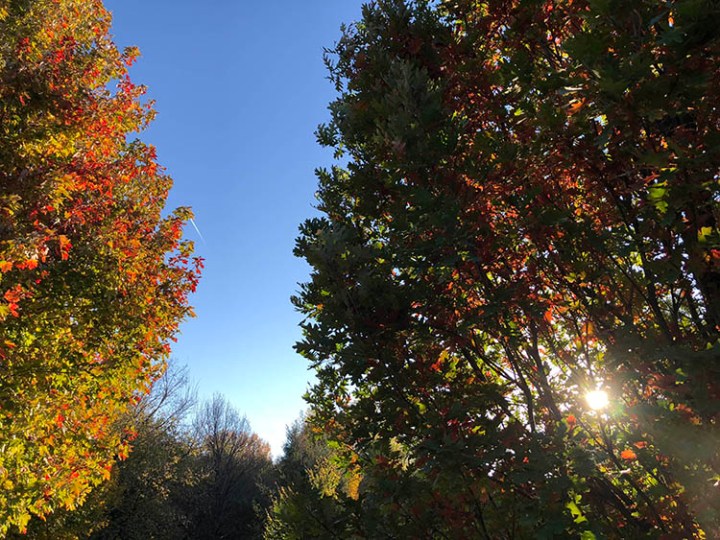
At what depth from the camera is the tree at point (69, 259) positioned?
15.8ft

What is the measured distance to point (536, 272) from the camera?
383cm

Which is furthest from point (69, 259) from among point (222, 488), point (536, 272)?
point (222, 488)

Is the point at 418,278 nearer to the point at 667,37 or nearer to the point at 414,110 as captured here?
the point at 414,110

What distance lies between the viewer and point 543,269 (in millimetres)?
3752

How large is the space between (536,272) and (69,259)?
628 cm

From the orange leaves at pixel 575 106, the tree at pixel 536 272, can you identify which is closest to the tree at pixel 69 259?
the tree at pixel 536 272

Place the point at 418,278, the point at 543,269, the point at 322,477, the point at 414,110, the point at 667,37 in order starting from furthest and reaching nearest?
1. the point at 322,477
2. the point at 418,278
3. the point at 414,110
4. the point at 543,269
5. the point at 667,37

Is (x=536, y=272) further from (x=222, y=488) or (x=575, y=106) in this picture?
(x=222, y=488)

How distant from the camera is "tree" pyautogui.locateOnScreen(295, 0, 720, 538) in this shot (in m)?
2.18

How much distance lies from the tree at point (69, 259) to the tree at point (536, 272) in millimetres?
3245

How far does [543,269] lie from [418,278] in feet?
4.48

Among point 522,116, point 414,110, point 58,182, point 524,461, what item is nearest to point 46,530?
point 58,182

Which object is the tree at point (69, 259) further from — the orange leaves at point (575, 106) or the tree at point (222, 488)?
the tree at point (222, 488)

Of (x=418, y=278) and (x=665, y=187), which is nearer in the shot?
(x=665, y=187)
